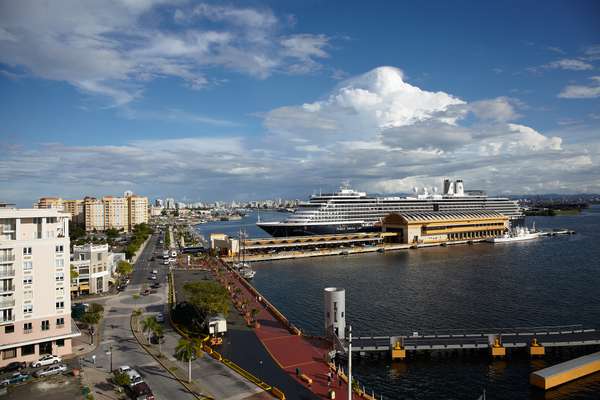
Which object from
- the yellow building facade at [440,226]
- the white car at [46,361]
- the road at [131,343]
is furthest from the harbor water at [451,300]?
the white car at [46,361]

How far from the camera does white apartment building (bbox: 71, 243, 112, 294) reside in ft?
131

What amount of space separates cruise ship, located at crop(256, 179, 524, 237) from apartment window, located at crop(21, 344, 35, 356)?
5868cm

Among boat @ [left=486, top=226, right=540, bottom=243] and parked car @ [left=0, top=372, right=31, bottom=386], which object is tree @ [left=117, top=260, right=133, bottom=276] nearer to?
parked car @ [left=0, top=372, right=31, bottom=386]

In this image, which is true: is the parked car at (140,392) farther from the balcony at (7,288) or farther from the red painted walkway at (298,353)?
the balcony at (7,288)

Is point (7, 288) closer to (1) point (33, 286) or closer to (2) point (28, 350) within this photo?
(1) point (33, 286)

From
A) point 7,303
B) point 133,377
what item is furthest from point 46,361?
point 133,377

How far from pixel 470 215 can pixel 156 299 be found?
243ft

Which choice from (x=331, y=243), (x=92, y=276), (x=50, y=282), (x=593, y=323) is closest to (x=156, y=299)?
(x=92, y=276)

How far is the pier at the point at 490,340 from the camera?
24891mm

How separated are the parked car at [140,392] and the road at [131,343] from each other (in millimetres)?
544

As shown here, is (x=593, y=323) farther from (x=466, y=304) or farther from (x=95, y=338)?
(x=95, y=338)

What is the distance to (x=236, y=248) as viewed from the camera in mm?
67625

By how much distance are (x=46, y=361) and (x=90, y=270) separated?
64.1ft

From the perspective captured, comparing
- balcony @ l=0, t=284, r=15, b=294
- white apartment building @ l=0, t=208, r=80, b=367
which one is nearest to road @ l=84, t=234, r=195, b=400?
white apartment building @ l=0, t=208, r=80, b=367
